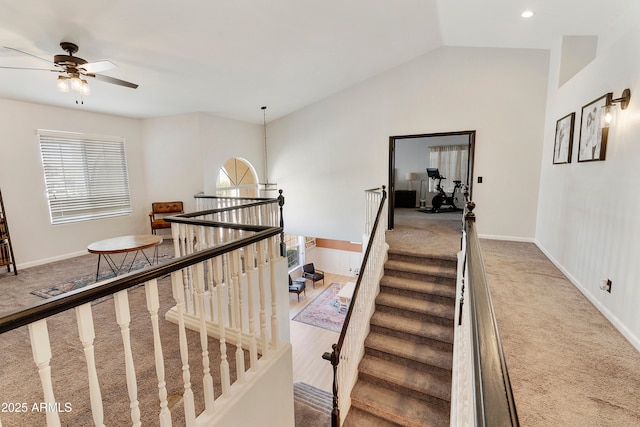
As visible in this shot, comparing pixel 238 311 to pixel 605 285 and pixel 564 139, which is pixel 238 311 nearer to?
pixel 605 285

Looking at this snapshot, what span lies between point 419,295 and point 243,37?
13.6 feet

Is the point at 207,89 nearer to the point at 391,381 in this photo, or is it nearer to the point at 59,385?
the point at 59,385

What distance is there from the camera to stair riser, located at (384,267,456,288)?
3.92 meters

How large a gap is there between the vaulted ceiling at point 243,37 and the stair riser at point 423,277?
3277 millimetres

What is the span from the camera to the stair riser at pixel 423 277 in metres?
3.92

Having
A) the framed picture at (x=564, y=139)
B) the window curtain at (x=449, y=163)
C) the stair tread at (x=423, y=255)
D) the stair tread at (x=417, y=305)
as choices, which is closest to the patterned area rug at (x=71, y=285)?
the stair tread at (x=417, y=305)

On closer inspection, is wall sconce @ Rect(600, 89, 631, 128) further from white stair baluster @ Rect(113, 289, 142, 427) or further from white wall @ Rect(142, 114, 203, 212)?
white wall @ Rect(142, 114, 203, 212)

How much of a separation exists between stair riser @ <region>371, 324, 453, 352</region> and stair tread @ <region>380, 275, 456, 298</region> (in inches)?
23.0

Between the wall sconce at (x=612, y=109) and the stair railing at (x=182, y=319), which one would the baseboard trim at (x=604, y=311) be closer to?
the wall sconce at (x=612, y=109)

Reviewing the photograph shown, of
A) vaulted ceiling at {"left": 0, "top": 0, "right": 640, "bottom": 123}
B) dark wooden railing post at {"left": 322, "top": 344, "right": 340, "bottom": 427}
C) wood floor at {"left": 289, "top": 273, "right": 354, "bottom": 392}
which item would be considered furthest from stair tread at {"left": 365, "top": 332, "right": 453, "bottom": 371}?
vaulted ceiling at {"left": 0, "top": 0, "right": 640, "bottom": 123}

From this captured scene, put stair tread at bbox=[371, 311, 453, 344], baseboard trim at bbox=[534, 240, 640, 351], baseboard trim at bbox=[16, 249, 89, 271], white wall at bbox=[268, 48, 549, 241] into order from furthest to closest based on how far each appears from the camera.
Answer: white wall at bbox=[268, 48, 549, 241] < baseboard trim at bbox=[16, 249, 89, 271] < stair tread at bbox=[371, 311, 453, 344] < baseboard trim at bbox=[534, 240, 640, 351]

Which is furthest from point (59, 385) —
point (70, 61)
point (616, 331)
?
point (616, 331)

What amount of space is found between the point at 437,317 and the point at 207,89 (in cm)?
505

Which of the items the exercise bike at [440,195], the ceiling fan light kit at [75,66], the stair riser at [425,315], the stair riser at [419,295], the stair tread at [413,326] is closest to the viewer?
the ceiling fan light kit at [75,66]
